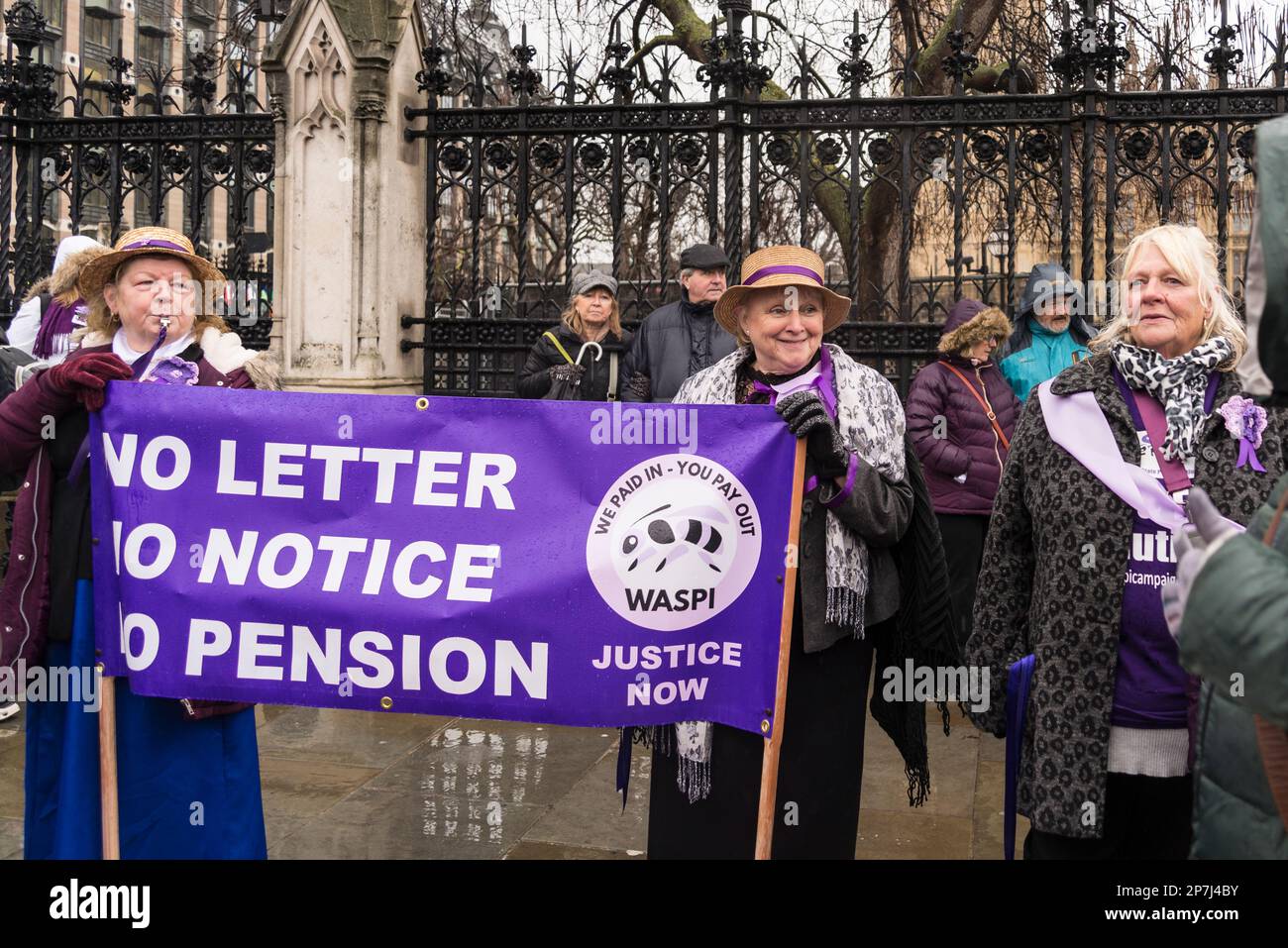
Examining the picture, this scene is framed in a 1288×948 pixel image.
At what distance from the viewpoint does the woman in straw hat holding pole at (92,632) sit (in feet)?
12.8

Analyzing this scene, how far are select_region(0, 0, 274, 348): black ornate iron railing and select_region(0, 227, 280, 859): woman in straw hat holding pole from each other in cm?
489

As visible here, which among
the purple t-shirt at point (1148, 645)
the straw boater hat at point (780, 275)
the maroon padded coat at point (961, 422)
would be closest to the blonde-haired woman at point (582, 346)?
the maroon padded coat at point (961, 422)

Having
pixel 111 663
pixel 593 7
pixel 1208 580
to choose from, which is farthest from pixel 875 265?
pixel 1208 580

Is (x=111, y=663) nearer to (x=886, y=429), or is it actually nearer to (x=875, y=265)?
(x=886, y=429)

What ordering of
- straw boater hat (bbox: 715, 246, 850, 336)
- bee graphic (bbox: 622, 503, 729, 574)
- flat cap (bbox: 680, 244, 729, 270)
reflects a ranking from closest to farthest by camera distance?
1. bee graphic (bbox: 622, 503, 729, 574)
2. straw boater hat (bbox: 715, 246, 850, 336)
3. flat cap (bbox: 680, 244, 729, 270)

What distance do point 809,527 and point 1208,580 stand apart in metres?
1.76

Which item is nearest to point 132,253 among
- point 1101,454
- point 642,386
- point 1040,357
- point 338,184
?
point 1101,454

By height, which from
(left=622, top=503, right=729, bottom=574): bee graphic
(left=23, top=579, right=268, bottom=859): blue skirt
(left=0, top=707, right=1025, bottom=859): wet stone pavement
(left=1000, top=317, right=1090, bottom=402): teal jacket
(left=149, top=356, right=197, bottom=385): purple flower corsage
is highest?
(left=1000, top=317, right=1090, bottom=402): teal jacket

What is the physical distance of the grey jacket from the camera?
24.3ft

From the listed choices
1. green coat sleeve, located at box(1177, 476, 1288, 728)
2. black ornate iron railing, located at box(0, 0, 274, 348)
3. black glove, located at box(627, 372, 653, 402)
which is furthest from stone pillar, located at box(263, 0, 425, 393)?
green coat sleeve, located at box(1177, 476, 1288, 728)

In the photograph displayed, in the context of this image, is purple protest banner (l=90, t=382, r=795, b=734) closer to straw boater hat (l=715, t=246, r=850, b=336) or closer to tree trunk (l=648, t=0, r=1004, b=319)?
straw boater hat (l=715, t=246, r=850, b=336)

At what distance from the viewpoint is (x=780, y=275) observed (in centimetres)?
372
